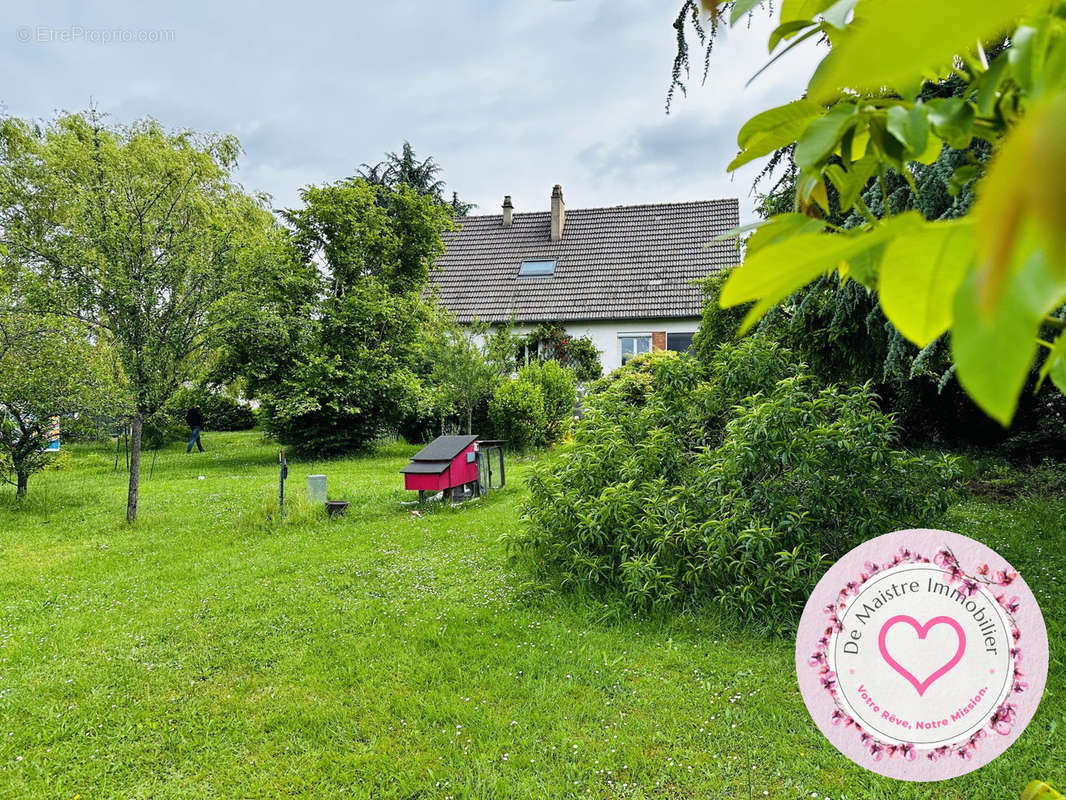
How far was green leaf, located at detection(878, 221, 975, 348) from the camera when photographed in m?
0.32

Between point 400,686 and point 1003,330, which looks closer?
point 1003,330

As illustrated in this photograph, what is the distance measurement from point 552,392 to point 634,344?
16.1ft

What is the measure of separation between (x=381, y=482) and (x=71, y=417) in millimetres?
4819

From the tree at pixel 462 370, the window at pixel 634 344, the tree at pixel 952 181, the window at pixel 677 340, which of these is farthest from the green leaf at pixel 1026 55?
the window at pixel 677 340

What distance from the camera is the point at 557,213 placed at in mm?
23859

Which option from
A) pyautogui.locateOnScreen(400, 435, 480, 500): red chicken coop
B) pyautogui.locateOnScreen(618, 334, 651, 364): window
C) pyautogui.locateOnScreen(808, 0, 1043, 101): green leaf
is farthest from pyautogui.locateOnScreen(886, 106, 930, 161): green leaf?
pyautogui.locateOnScreen(618, 334, 651, 364): window

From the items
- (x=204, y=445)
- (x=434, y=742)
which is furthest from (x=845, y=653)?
(x=204, y=445)

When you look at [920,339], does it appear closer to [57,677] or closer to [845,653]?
[845,653]

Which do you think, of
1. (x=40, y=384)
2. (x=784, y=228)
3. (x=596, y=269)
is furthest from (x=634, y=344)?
(x=784, y=228)

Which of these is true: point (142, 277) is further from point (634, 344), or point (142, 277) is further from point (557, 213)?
point (557, 213)

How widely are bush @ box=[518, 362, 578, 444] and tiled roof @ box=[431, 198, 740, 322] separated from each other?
12.1ft

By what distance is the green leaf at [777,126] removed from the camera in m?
0.59

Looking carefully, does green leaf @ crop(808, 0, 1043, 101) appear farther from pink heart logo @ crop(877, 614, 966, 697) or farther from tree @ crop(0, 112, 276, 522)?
tree @ crop(0, 112, 276, 522)

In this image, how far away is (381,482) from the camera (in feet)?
40.2
